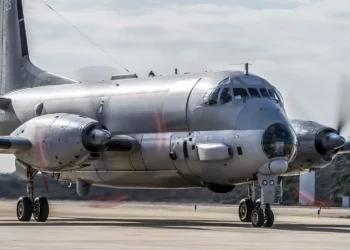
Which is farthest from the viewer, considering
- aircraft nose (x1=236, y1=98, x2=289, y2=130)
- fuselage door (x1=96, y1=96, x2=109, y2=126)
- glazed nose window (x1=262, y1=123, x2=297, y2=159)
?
fuselage door (x1=96, y1=96, x2=109, y2=126)

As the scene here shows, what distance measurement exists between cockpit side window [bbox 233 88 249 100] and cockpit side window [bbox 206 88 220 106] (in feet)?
1.89

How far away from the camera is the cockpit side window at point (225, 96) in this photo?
30.9 m

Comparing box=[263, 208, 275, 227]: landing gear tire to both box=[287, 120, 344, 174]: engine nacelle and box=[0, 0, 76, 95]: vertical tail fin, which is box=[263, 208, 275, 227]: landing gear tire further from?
box=[0, 0, 76, 95]: vertical tail fin

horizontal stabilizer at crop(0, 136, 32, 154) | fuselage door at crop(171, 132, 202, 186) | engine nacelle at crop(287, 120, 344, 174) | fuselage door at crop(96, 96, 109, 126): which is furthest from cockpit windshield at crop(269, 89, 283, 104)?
horizontal stabilizer at crop(0, 136, 32, 154)

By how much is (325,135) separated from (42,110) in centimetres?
1132

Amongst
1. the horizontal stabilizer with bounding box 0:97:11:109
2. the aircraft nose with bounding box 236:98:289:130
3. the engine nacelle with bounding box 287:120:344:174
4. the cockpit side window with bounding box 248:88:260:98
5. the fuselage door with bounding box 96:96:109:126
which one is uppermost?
the cockpit side window with bounding box 248:88:260:98

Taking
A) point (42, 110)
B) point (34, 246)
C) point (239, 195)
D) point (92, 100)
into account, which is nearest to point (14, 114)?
point (42, 110)

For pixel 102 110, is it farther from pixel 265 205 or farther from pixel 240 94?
pixel 265 205

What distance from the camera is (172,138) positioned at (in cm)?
3212

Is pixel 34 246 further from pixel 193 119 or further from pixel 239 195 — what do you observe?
pixel 239 195

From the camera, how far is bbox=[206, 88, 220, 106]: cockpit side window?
102ft

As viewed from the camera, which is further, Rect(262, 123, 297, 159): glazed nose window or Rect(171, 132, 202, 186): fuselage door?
Rect(171, 132, 202, 186): fuselage door

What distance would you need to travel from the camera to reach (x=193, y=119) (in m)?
31.5

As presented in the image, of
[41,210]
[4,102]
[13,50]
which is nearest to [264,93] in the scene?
[41,210]
